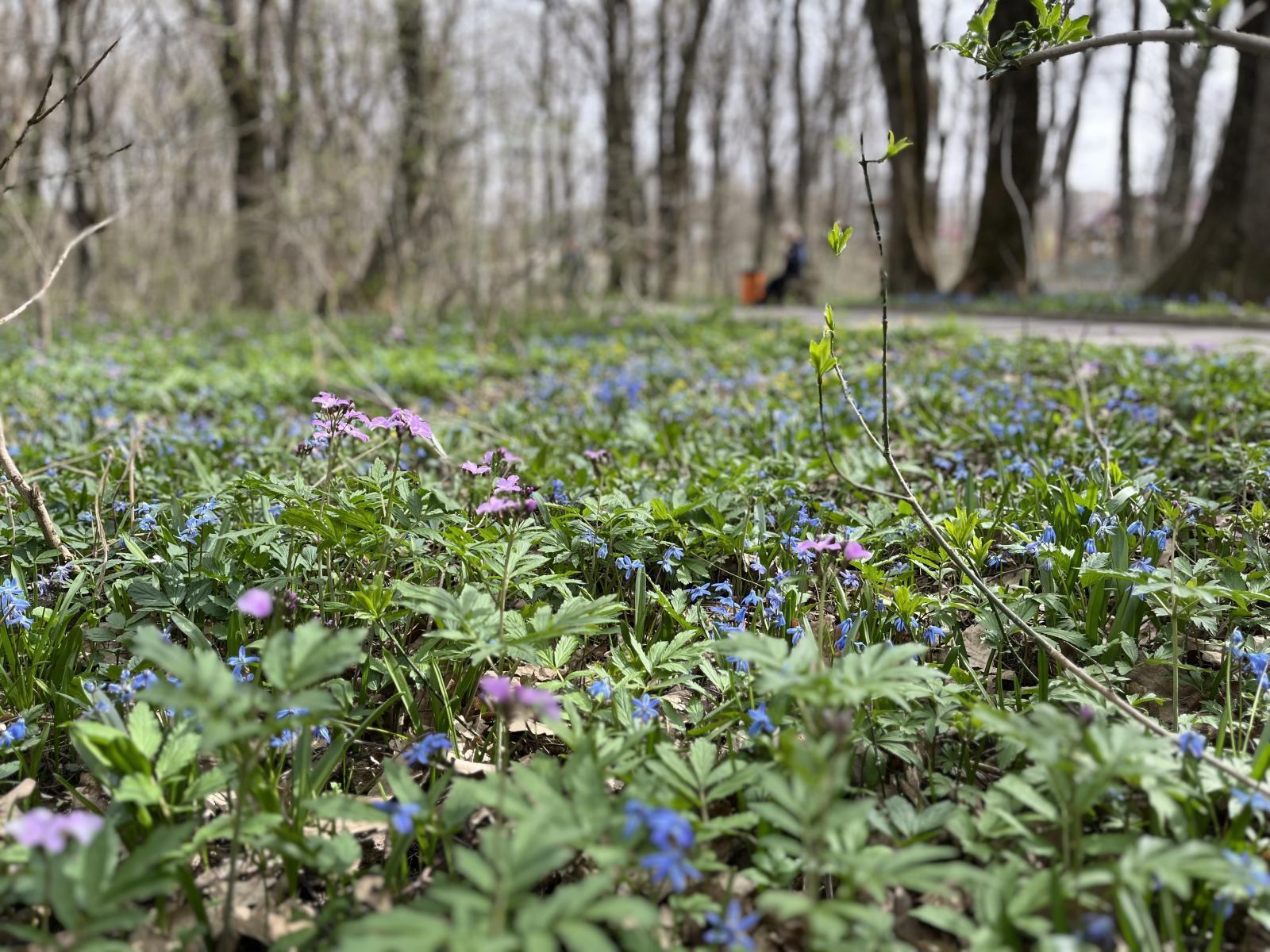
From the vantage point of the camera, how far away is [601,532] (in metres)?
2.61

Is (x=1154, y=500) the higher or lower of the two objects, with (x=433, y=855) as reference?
higher

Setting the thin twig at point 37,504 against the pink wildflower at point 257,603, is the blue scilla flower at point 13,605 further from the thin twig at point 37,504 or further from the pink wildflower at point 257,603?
the pink wildflower at point 257,603

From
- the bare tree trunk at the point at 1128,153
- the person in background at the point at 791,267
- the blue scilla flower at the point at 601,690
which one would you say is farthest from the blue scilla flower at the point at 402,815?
the bare tree trunk at the point at 1128,153

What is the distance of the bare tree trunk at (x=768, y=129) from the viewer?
90.3ft

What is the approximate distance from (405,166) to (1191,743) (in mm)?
13648

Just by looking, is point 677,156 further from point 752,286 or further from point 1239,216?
point 1239,216

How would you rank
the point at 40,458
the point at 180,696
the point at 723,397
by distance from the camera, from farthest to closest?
1. the point at 723,397
2. the point at 40,458
3. the point at 180,696

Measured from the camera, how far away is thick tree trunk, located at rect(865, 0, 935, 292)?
16.0 m

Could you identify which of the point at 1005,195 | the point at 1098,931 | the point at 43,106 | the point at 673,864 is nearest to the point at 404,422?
the point at 43,106

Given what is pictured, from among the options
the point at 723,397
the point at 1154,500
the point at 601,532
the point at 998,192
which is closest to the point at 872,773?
the point at 601,532

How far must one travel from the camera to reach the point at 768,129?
28641mm

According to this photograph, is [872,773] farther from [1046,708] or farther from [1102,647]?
[1102,647]

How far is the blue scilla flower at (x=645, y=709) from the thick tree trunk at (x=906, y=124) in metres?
14.8

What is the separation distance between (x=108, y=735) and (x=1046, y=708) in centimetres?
150
